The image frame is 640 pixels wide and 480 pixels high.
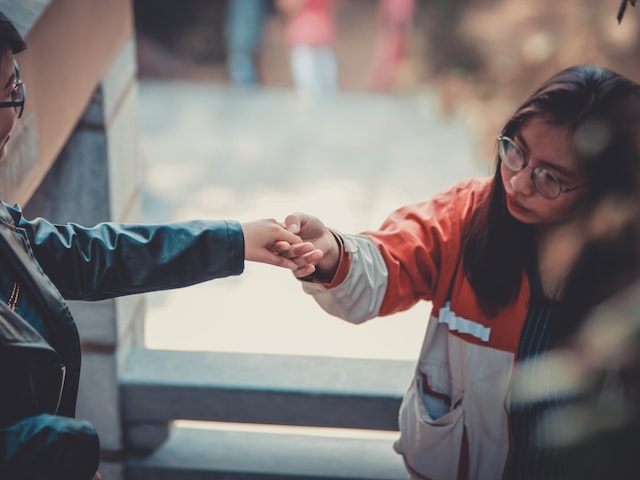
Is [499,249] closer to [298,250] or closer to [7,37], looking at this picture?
[298,250]

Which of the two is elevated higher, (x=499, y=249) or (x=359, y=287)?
(x=499, y=249)

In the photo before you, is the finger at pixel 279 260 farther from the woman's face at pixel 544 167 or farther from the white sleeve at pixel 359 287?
the woman's face at pixel 544 167

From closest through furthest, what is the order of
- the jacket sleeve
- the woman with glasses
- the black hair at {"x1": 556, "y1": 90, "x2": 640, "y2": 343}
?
the black hair at {"x1": 556, "y1": 90, "x2": 640, "y2": 343} < the jacket sleeve < the woman with glasses

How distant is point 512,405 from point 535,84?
6350 millimetres

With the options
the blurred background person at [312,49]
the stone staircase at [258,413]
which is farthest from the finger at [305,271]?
the blurred background person at [312,49]

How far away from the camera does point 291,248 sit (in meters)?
2.01

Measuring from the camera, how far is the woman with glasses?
193 cm

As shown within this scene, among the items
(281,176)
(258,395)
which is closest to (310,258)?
(258,395)

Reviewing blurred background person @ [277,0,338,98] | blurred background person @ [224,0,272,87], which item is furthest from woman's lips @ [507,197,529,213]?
blurred background person @ [224,0,272,87]

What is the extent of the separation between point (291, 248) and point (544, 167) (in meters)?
0.60

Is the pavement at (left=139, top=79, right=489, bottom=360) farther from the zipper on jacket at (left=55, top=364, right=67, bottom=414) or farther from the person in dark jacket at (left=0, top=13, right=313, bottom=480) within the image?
the zipper on jacket at (left=55, top=364, right=67, bottom=414)

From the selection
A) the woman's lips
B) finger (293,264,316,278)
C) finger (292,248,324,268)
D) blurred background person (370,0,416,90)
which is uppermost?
the woman's lips

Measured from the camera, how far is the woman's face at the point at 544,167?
72.0 inches

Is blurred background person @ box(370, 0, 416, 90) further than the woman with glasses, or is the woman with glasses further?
blurred background person @ box(370, 0, 416, 90)
